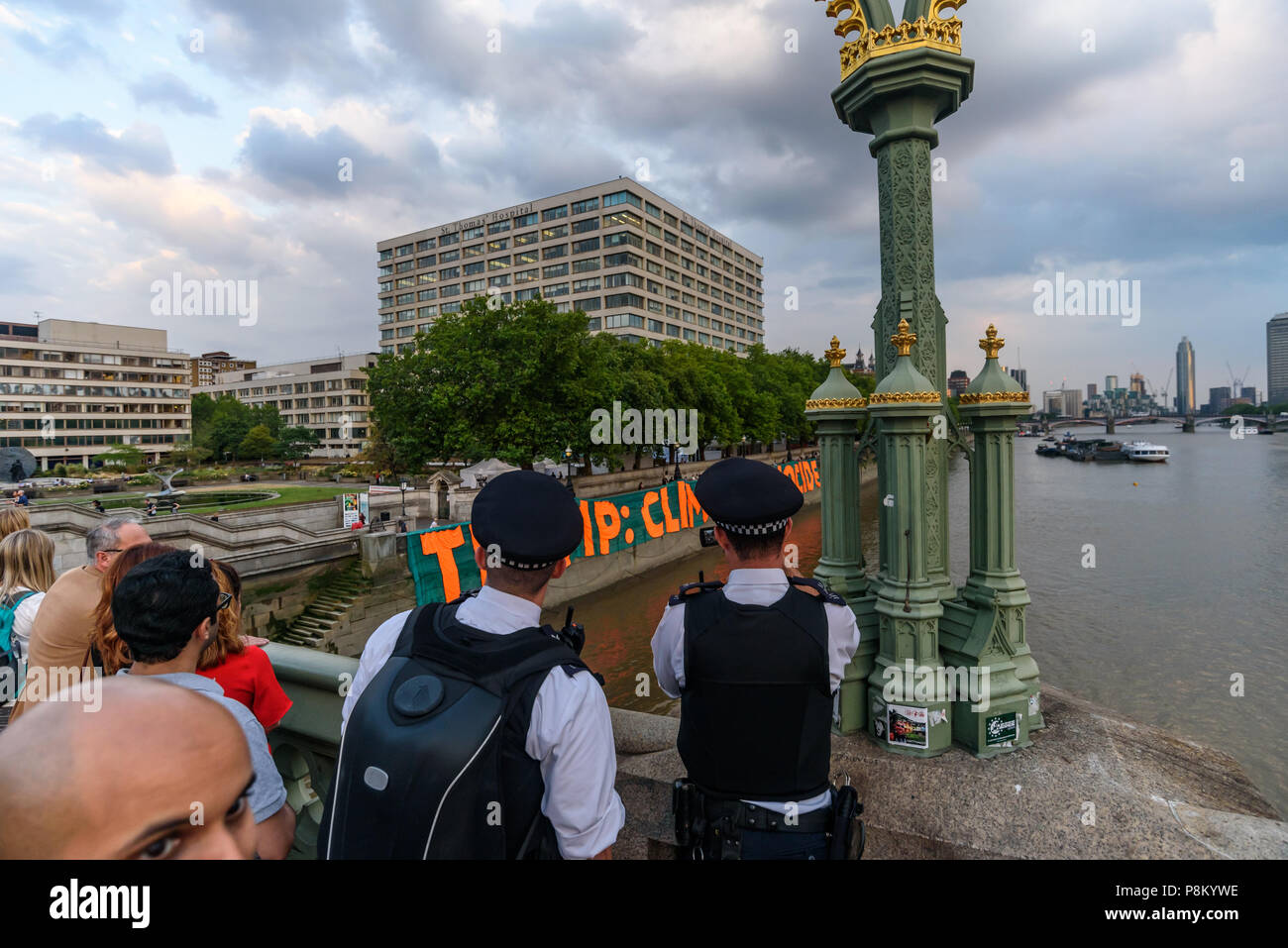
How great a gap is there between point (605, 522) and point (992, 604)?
741 inches

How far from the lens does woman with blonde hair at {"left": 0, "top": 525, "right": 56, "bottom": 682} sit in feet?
14.0

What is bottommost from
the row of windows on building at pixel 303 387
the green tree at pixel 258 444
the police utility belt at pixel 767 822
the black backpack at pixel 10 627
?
the police utility belt at pixel 767 822

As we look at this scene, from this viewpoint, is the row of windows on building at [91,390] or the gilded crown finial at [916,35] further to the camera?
the row of windows on building at [91,390]

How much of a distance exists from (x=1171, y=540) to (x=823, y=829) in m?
35.5

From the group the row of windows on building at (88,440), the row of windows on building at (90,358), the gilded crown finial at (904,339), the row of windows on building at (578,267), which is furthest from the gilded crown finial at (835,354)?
the row of windows on building at (90,358)

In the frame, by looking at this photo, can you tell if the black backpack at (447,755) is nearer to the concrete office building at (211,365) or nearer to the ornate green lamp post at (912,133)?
the ornate green lamp post at (912,133)

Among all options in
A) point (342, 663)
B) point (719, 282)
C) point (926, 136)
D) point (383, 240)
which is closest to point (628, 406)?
point (926, 136)

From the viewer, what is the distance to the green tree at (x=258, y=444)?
7169cm

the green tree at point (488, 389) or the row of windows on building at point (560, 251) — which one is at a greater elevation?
the row of windows on building at point (560, 251)

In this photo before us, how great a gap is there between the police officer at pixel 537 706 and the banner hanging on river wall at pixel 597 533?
38.5 feet

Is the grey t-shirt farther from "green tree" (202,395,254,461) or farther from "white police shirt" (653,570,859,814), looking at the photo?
"green tree" (202,395,254,461)

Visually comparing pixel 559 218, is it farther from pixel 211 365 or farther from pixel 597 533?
pixel 211 365

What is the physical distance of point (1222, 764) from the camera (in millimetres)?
6223

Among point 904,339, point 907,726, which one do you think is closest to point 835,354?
point 904,339
